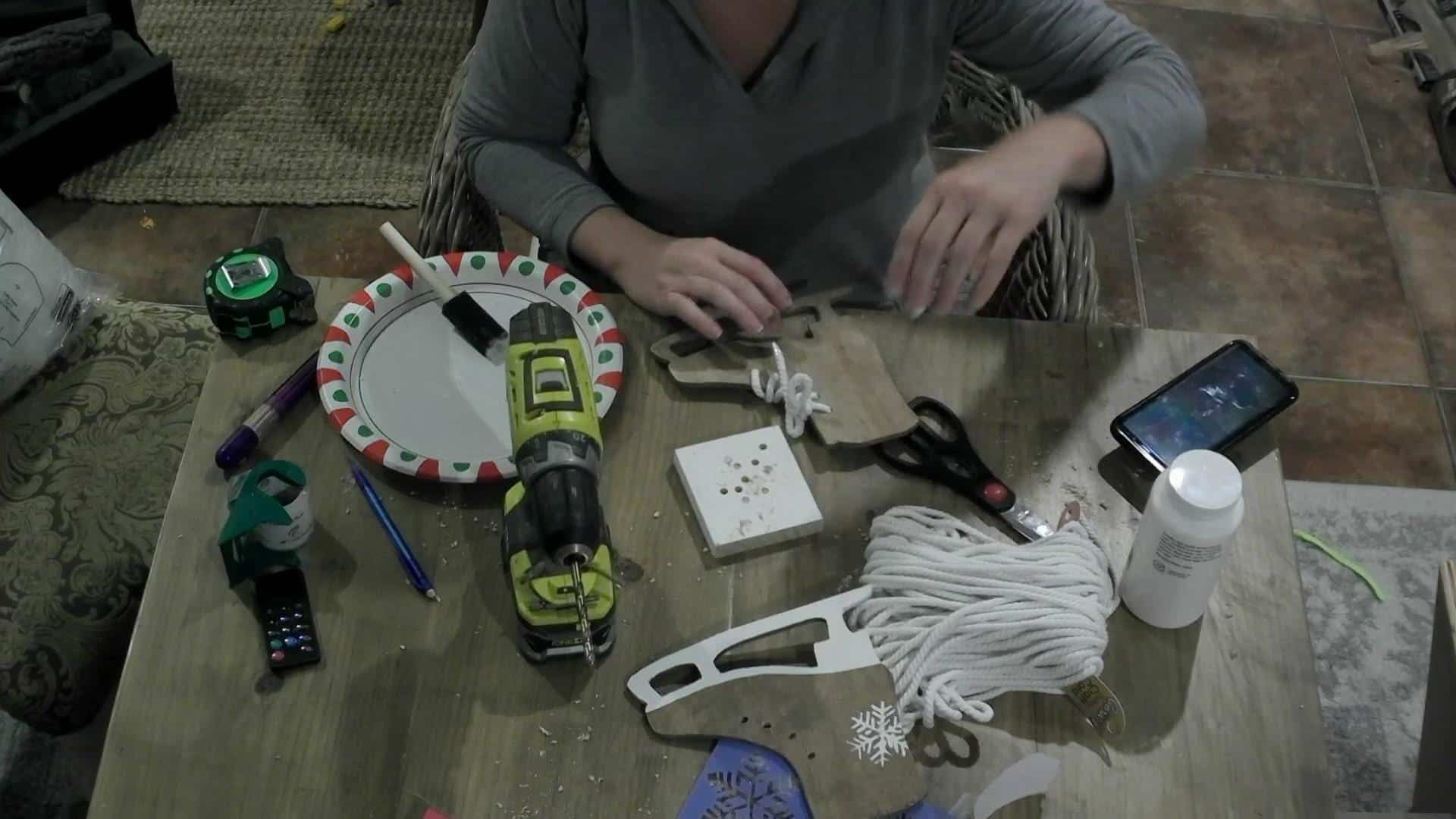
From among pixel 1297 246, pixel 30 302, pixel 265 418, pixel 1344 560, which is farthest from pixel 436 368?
pixel 1297 246

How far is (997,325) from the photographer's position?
91cm

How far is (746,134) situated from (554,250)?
19 centimetres

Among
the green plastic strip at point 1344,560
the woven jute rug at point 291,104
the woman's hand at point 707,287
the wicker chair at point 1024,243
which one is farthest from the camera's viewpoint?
the woven jute rug at point 291,104

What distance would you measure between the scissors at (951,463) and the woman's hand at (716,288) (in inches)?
5.0

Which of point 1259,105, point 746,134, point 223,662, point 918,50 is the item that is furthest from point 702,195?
point 1259,105

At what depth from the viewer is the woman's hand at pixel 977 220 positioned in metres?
0.84

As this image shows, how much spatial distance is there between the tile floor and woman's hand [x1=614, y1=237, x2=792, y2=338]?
993 mm

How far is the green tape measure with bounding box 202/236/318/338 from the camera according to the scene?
33.6 inches

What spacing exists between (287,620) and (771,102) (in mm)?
534

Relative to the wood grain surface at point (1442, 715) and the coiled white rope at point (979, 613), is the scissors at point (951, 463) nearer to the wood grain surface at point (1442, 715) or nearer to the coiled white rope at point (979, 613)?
the coiled white rope at point (979, 613)

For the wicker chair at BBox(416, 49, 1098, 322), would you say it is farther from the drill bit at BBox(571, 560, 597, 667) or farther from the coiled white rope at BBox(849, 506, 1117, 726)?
the drill bit at BBox(571, 560, 597, 667)

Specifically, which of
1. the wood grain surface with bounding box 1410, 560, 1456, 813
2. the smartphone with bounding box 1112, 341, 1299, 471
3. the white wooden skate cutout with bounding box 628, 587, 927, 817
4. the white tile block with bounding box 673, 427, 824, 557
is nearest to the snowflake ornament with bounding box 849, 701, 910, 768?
the white wooden skate cutout with bounding box 628, 587, 927, 817

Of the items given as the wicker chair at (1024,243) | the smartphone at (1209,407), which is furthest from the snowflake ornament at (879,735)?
the wicker chair at (1024,243)

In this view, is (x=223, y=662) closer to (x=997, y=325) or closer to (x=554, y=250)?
(x=554, y=250)
